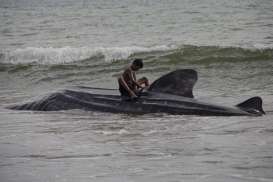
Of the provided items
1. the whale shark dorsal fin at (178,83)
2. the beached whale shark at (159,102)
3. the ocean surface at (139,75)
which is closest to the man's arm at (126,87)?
the beached whale shark at (159,102)

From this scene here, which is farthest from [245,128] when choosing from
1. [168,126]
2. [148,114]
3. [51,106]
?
[51,106]

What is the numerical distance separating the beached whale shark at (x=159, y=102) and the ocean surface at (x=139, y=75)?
0.64 feet

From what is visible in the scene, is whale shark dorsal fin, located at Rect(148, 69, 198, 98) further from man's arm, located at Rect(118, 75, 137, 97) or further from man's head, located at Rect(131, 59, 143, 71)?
man's head, located at Rect(131, 59, 143, 71)

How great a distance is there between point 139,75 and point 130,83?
647 centimetres

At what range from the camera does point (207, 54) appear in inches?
806

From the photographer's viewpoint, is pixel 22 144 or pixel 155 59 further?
pixel 155 59

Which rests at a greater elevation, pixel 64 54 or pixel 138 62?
pixel 138 62

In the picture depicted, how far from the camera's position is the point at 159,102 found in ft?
37.3

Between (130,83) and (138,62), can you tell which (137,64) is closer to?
(138,62)

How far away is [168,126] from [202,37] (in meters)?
13.8

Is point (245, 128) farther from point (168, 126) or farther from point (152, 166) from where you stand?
point (152, 166)

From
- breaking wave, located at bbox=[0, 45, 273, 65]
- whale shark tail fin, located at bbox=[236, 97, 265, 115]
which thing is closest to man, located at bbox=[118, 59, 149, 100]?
whale shark tail fin, located at bbox=[236, 97, 265, 115]

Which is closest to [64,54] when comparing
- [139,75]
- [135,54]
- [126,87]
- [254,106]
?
[135,54]

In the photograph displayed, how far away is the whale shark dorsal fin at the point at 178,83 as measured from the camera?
11398 mm
